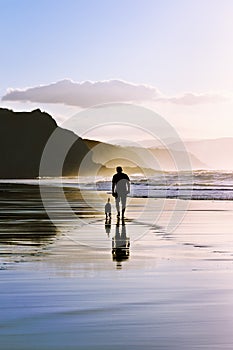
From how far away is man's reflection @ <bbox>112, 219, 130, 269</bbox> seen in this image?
17609mm

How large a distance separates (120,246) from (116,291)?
8.25 m

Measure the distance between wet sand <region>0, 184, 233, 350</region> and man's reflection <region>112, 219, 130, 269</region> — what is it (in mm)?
13

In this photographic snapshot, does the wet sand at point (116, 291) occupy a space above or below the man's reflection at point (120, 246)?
below

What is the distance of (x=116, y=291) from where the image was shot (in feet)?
40.7

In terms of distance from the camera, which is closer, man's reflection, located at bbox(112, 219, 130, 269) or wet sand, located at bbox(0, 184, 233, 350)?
wet sand, located at bbox(0, 184, 233, 350)

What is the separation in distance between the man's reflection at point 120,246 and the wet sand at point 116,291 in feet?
0.04

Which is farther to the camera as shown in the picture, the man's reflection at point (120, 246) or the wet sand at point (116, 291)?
the man's reflection at point (120, 246)

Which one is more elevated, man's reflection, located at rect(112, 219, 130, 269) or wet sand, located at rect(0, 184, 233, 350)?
man's reflection, located at rect(112, 219, 130, 269)

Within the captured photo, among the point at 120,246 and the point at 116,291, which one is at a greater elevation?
the point at 120,246

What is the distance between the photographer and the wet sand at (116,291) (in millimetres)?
9047

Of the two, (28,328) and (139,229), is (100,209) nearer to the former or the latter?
(139,229)

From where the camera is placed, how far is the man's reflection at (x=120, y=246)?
17.6 m

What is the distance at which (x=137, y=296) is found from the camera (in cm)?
1191

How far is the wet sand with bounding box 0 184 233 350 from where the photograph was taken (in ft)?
29.7
